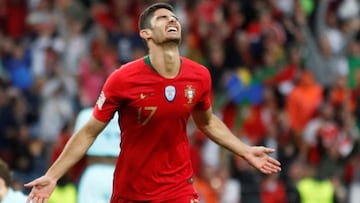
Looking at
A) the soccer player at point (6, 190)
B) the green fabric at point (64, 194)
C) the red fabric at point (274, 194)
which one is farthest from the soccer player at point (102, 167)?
the red fabric at point (274, 194)

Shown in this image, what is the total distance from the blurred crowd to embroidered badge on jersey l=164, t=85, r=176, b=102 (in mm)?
6437

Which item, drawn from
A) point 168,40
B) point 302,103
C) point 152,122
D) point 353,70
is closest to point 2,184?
point 152,122

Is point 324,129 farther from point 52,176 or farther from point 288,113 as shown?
point 52,176

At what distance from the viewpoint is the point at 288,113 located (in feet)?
60.7

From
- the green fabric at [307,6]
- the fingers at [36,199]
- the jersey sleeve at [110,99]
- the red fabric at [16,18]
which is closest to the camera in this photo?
the fingers at [36,199]

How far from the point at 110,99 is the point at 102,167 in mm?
2142

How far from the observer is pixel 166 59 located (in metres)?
9.37

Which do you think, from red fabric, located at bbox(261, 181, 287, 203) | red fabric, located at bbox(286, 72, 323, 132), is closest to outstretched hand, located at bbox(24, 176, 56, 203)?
red fabric, located at bbox(261, 181, 287, 203)

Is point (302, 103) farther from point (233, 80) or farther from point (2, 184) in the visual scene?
point (2, 184)

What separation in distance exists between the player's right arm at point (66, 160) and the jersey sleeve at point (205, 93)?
779mm

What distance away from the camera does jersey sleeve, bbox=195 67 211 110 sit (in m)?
9.55

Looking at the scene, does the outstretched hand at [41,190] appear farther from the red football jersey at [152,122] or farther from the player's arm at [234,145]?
the player's arm at [234,145]

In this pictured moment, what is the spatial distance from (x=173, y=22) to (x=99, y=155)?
236 cm

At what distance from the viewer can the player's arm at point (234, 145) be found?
958 centimetres
